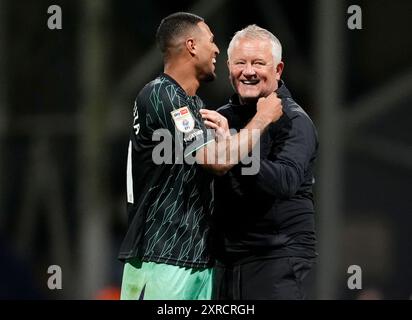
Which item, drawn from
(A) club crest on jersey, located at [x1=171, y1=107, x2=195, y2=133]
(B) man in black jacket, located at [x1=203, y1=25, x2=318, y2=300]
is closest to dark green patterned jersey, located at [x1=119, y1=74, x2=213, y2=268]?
(A) club crest on jersey, located at [x1=171, y1=107, x2=195, y2=133]

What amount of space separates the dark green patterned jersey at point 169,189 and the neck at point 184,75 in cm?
7

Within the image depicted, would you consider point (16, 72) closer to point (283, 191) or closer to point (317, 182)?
point (317, 182)

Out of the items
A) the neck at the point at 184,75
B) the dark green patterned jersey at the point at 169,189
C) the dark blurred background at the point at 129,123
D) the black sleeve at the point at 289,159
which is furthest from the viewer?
the dark blurred background at the point at 129,123

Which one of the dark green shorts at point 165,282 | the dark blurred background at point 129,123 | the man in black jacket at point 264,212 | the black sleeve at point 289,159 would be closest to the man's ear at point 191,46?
the man in black jacket at point 264,212

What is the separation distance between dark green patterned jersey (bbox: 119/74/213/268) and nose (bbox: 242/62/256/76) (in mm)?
286

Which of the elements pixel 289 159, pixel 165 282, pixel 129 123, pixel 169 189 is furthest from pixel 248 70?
pixel 129 123

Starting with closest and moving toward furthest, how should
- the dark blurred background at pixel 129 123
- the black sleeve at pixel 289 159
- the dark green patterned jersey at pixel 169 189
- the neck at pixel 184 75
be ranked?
the black sleeve at pixel 289 159 → the dark green patterned jersey at pixel 169 189 → the neck at pixel 184 75 → the dark blurred background at pixel 129 123

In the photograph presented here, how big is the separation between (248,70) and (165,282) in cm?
105

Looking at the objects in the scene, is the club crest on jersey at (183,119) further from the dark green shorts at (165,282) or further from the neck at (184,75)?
the dark green shorts at (165,282)

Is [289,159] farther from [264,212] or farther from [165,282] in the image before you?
[165,282]

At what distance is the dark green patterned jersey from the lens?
577 centimetres

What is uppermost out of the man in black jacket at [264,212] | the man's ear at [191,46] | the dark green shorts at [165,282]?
the man's ear at [191,46]

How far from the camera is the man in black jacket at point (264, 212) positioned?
579 cm

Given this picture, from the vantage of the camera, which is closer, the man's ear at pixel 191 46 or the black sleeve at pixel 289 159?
the black sleeve at pixel 289 159
